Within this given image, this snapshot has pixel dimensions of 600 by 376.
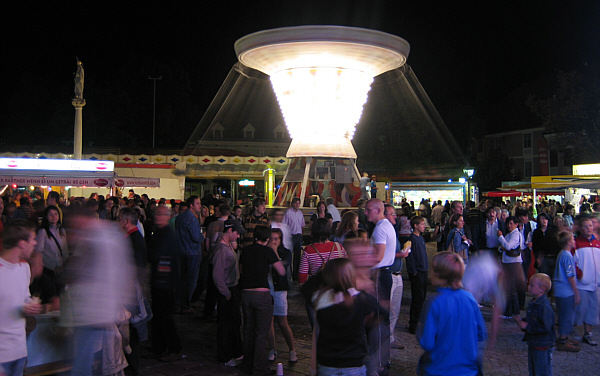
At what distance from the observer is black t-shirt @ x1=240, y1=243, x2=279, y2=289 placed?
5.87 meters

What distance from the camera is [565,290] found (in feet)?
23.5

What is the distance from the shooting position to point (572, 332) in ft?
25.8

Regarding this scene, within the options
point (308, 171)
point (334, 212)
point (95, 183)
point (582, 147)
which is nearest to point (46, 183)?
point (95, 183)

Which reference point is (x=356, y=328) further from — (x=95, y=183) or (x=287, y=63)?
(x=95, y=183)

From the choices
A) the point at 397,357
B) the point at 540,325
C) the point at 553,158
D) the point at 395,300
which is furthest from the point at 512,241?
the point at 553,158

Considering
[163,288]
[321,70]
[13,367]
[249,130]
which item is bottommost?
[13,367]

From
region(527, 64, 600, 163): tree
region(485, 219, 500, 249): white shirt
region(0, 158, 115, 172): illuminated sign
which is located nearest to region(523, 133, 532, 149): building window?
region(527, 64, 600, 163): tree

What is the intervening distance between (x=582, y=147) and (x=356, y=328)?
3504 centimetres

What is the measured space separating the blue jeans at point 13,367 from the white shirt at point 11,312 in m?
0.04

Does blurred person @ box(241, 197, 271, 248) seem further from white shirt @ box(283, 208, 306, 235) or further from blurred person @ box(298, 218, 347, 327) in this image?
white shirt @ box(283, 208, 306, 235)

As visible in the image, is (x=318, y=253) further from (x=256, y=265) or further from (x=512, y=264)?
(x=512, y=264)

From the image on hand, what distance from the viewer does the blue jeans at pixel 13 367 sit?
3954 millimetres

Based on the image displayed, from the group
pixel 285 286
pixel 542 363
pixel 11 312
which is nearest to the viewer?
pixel 11 312

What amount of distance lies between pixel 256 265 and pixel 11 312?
8.19 ft
